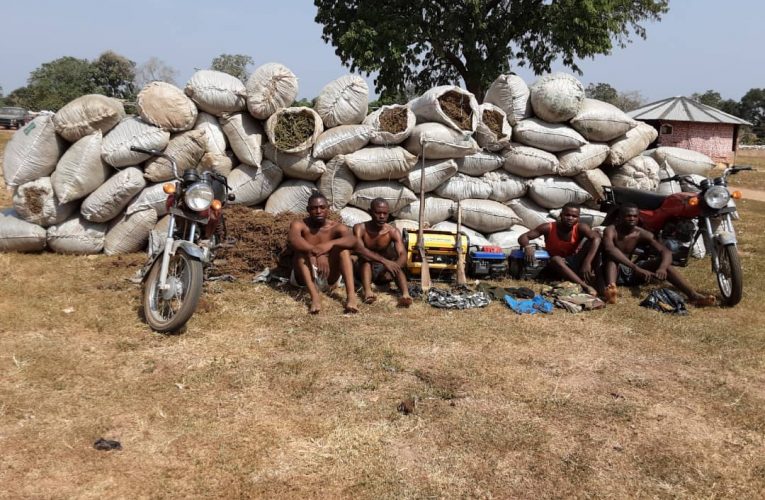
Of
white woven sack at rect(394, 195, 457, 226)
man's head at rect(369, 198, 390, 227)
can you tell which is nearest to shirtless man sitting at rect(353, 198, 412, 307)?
man's head at rect(369, 198, 390, 227)

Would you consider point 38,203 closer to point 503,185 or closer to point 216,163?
point 216,163

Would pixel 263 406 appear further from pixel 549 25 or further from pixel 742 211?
pixel 549 25

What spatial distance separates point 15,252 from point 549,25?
48.2ft

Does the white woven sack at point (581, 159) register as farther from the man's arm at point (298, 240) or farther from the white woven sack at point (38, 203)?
the white woven sack at point (38, 203)

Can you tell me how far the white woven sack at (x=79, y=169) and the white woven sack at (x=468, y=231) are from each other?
3854 mm

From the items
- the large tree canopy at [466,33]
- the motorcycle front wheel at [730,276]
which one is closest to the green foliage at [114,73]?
the large tree canopy at [466,33]

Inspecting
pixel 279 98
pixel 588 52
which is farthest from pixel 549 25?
pixel 279 98

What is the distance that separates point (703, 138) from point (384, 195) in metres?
23.3

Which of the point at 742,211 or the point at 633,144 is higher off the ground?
the point at 633,144

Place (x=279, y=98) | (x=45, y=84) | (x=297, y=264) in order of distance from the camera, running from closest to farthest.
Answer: (x=297, y=264), (x=279, y=98), (x=45, y=84)

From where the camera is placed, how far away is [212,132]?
253 inches

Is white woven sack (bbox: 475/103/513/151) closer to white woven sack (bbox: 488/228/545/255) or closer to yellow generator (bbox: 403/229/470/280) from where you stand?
white woven sack (bbox: 488/228/545/255)

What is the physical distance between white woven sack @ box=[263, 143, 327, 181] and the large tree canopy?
31.7ft

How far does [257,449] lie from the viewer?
282cm
